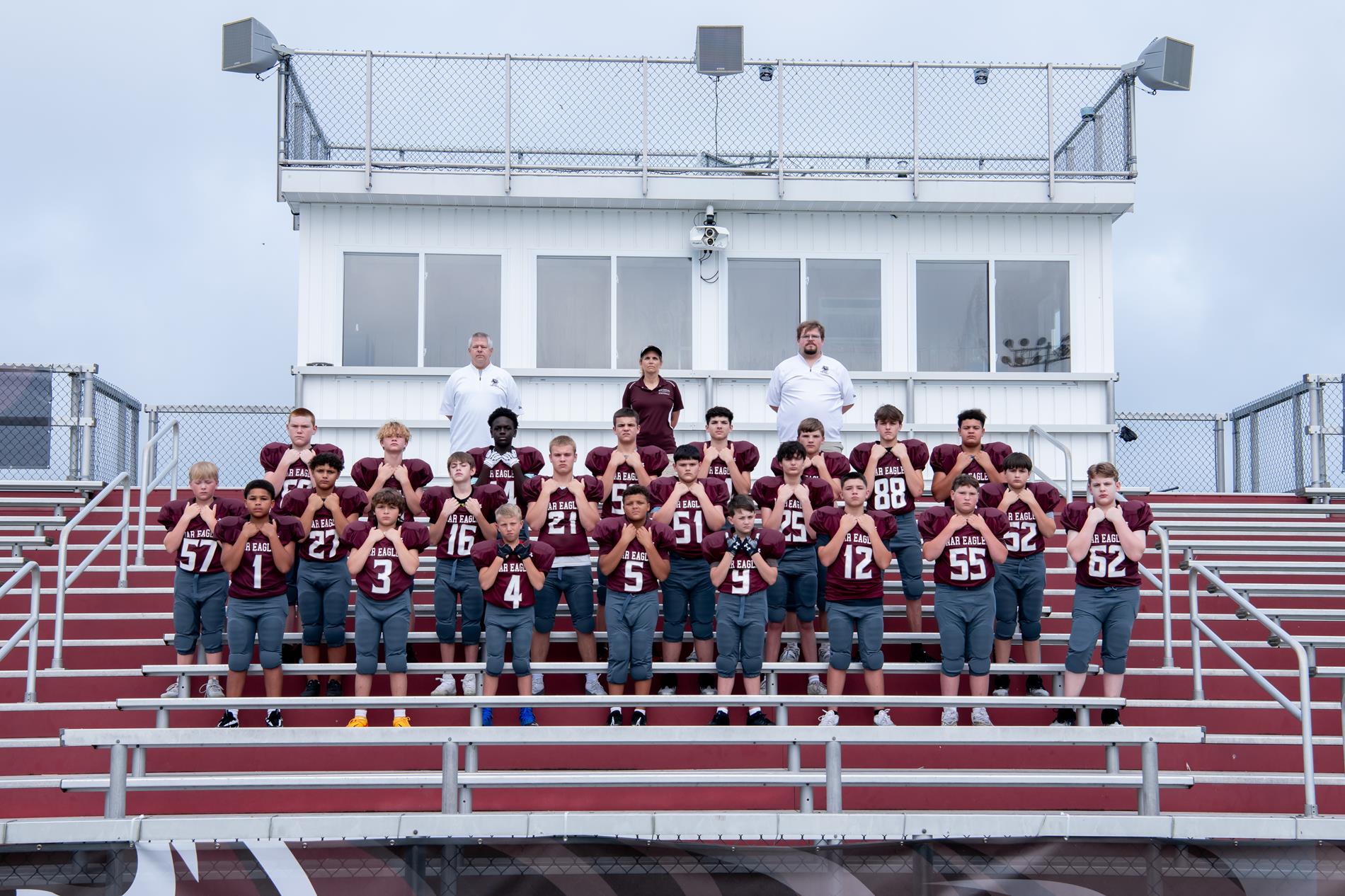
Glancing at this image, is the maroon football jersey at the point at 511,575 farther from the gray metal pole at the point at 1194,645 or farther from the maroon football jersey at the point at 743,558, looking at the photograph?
the gray metal pole at the point at 1194,645

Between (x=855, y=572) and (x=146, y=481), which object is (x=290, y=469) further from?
(x=855, y=572)

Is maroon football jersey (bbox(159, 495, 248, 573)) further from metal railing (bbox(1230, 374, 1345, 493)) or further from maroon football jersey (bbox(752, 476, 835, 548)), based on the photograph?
metal railing (bbox(1230, 374, 1345, 493))

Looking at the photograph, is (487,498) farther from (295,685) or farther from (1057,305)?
(1057,305)

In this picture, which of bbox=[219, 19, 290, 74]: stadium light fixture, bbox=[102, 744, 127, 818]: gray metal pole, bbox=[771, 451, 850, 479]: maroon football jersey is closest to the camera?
Answer: bbox=[102, 744, 127, 818]: gray metal pole

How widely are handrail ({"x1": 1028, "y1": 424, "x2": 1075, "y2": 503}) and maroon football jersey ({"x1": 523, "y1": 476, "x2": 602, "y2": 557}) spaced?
4346 mm

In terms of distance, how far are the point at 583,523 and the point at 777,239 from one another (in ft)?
17.5

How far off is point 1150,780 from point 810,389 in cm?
441

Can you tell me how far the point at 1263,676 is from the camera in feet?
25.9

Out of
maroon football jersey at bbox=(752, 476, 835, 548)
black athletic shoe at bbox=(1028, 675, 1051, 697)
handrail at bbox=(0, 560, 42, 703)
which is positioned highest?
maroon football jersey at bbox=(752, 476, 835, 548)

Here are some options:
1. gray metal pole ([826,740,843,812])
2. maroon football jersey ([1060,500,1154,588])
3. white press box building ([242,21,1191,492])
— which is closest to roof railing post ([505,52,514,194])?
white press box building ([242,21,1191,492])

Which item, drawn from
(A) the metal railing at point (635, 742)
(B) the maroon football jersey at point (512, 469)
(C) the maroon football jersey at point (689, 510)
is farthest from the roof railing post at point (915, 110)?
(A) the metal railing at point (635, 742)

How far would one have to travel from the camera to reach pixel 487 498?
8.16 meters

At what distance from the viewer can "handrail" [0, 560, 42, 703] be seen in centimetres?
759

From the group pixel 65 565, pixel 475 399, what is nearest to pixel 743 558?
pixel 475 399
